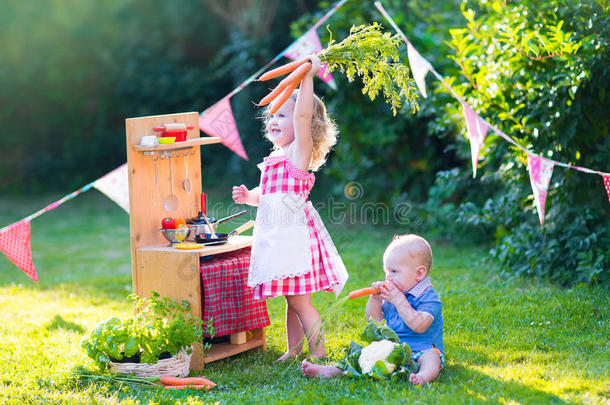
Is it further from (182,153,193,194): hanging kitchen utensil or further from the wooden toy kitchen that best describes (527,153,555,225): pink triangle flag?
(182,153,193,194): hanging kitchen utensil

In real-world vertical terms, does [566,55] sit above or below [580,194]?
above

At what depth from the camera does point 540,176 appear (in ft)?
12.8

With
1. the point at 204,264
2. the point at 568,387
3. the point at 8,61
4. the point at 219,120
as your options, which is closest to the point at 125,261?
the point at 219,120

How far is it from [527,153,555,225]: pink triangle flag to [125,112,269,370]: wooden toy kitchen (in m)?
1.66

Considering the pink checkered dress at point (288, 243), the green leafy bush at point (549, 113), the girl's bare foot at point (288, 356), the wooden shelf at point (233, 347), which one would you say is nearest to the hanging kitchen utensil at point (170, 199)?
the pink checkered dress at point (288, 243)

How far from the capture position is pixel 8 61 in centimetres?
1243

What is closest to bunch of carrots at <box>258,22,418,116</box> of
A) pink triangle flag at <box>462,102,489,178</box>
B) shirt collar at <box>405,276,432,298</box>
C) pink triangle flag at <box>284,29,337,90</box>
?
pink triangle flag at <box>462,102,489,178</box>

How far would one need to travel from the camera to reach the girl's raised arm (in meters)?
3.58

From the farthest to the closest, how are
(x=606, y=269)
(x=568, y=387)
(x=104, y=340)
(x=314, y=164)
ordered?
(x=606, y=269)
(x=314, y=164)
(x=104, y=340)
(x=568, y=387)

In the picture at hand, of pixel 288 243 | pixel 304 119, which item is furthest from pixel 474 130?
pixel 288 243

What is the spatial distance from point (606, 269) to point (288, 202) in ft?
8.17

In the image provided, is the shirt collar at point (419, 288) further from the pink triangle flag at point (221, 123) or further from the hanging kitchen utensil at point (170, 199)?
the pink triangle flag at point (221, 123)

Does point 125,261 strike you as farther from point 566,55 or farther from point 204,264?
point 566,55

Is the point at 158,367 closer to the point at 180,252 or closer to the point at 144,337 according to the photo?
the point at 144,337
